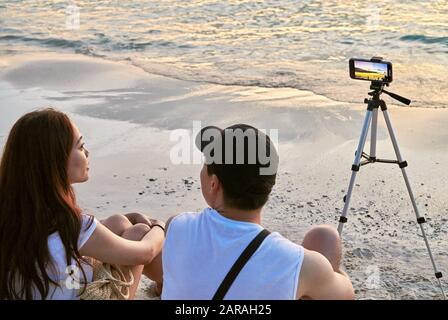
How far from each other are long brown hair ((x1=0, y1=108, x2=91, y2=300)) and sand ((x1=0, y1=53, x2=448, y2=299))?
4.28 feet

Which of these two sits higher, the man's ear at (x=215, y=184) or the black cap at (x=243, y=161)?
the black cap at (x=243, y=161)

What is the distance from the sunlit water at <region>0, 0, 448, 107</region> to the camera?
29.8 feet

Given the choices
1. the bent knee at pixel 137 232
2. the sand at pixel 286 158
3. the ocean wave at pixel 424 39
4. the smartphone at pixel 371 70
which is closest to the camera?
the bent knee at pixel 137 232

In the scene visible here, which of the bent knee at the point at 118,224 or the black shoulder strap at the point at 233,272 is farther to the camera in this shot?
the bent knee at the point at 118,224

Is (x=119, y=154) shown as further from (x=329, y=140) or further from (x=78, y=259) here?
(x=78, y=259)

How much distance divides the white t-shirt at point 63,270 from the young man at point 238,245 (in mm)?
392

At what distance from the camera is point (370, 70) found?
348 cm

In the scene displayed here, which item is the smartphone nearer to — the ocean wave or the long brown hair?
the long brown hair

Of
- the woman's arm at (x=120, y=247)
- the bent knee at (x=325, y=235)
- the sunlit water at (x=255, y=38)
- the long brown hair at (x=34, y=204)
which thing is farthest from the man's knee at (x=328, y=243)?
the sunlit water at (x=255, y=38)

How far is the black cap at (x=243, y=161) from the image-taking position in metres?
2.01

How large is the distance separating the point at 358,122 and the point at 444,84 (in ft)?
8.15

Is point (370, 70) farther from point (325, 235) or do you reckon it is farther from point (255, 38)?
point (255, 38)

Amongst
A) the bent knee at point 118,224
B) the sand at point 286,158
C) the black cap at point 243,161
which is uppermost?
the black cap at point 243,161

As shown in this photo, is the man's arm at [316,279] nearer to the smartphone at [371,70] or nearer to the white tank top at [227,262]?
the white tank top at [227,262]
